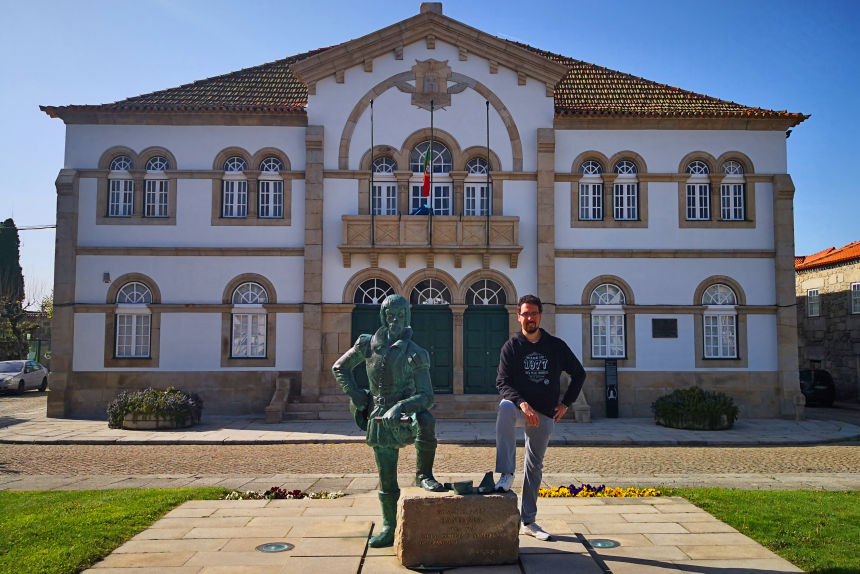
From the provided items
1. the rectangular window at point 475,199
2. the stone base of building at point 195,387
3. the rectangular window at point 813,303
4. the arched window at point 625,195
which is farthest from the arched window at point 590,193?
the rectangular window at point 813,303

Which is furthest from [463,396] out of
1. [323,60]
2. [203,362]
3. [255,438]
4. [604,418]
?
[323,60]

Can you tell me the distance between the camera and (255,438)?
14.8 metres

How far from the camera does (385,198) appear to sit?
19.3 metres

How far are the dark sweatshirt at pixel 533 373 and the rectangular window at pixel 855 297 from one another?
983 inches

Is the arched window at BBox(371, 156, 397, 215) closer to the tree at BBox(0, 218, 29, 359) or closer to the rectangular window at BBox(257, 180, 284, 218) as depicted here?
the rectangular window at BBox(257, 180, 284, 218)

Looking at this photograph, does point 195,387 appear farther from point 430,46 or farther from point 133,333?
point 430,46

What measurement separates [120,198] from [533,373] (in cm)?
1640

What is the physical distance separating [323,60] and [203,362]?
8696 millimetres

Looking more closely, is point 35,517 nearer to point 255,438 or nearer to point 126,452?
point 126,452

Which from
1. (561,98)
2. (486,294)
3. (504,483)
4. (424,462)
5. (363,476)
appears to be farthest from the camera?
(561,98)

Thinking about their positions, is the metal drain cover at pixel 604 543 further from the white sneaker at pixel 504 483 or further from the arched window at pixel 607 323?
the arched window at pixel 607 323

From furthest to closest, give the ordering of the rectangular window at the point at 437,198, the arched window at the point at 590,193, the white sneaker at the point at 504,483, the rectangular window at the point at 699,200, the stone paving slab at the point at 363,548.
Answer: the rectangular window at the point at 699,200 → the arched window at the point at 590,193 → the rectangular window at the point at 437,198 → the white sneaker at the point at 504,483 → the stone paving slab at the point at 363,548

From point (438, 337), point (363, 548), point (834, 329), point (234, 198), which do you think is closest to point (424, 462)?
point (363, 548)

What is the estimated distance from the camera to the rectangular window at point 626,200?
19.6 m
